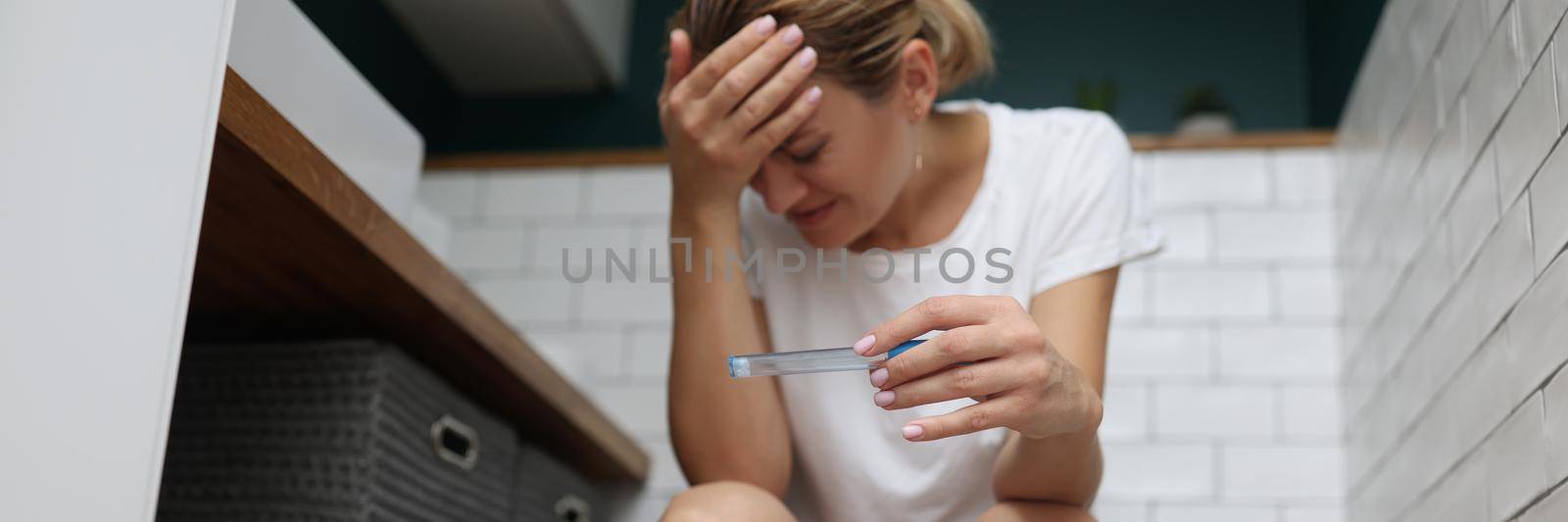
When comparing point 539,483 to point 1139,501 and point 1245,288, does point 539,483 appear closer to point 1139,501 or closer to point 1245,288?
point 1139,501

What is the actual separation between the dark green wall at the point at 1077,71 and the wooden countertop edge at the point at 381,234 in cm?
102

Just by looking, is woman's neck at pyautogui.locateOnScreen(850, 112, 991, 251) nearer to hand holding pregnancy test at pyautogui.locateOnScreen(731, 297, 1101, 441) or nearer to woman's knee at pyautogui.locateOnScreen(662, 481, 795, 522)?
woman's knee at pyautogui.locateOnScreen(662, 481, 795, 522)

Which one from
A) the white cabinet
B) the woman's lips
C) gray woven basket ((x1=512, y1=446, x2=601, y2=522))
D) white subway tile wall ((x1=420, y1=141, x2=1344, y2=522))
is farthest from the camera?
white subway tile wall ((x1=420, y1=141, x2=1344, y2=522))

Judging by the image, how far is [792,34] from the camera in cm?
122

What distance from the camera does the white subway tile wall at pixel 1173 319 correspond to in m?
2.26

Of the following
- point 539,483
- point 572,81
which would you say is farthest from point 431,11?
point 539,483

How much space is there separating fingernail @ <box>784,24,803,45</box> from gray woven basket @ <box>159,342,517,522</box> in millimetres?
529

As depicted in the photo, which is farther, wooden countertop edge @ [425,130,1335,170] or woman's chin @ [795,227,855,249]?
wooden countertop edge @ [425,130,1335,170]

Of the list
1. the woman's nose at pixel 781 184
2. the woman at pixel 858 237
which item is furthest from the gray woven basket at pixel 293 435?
the woman's nose at pixel 781 184

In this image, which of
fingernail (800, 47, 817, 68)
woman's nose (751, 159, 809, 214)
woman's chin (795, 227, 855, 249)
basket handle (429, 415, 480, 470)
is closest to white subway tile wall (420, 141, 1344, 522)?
basket handle (429, 415, 480, 470)

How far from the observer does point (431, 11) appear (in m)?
2.55

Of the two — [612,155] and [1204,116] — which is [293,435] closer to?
[612,155]

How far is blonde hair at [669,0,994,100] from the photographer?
125 cm

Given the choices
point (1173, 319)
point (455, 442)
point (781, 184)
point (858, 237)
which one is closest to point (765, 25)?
point (781, 184)
